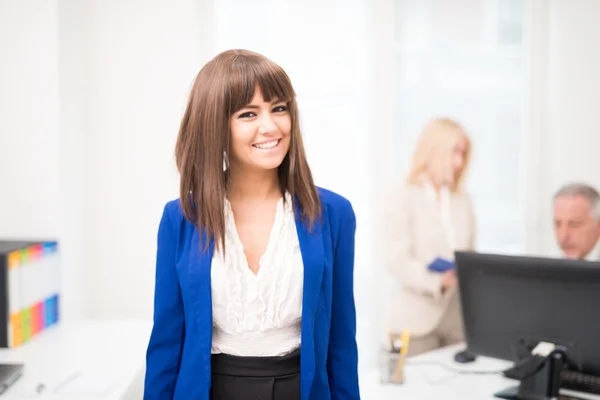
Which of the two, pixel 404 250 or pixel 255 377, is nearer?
pixel 255 377

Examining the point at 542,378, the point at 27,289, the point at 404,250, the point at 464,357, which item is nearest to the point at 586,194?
the point at 404,250

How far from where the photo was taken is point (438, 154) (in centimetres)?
300

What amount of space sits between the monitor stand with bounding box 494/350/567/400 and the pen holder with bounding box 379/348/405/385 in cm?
31

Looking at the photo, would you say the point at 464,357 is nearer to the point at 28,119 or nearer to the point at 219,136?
the point at 219,136

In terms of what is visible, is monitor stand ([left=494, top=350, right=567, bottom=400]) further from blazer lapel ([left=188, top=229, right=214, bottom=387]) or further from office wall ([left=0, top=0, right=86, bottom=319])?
office wall ([left=0, top=0, right=86, bottom=319])

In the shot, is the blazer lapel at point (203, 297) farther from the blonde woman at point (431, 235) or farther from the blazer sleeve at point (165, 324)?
the blonde woman at point (431, 235)

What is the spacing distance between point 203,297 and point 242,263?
120mm

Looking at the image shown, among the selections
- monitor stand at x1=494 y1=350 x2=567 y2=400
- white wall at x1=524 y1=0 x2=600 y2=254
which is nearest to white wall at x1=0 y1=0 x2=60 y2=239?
monitor stand at x1=494 y1=350 x2=567 y2=400

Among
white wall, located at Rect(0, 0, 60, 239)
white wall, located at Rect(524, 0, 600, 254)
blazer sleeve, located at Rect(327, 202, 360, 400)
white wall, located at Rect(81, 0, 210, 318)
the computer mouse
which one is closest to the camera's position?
blazer sleeve, located at Rect(327, 202, 360, 400)

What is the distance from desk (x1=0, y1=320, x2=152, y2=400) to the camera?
71.5 inches

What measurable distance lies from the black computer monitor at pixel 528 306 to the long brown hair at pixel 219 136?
0.81 m

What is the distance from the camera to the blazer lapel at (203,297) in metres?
1.35

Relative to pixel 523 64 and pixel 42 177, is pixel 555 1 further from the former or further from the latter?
pixel 42 177

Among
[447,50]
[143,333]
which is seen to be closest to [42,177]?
[143,333]
